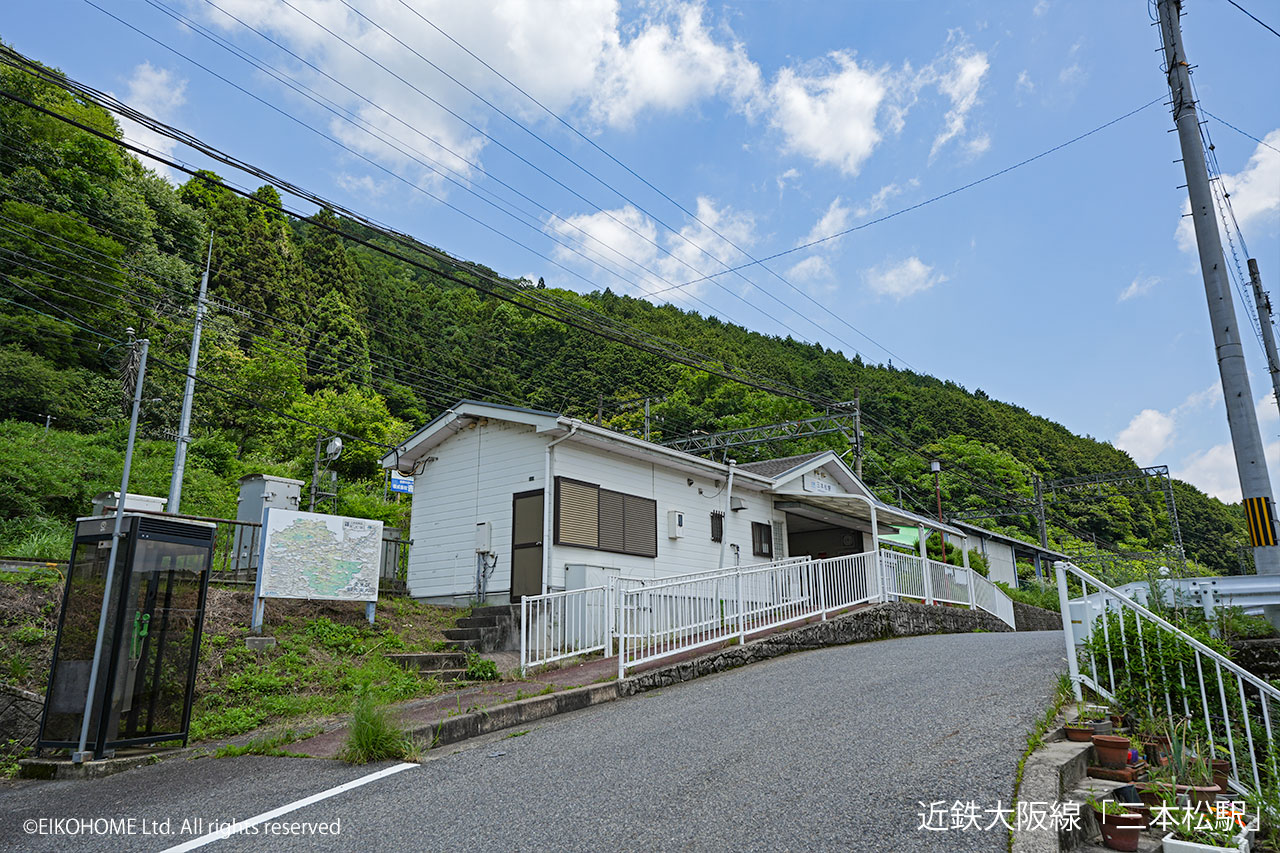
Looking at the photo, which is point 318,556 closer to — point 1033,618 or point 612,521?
point 612,521

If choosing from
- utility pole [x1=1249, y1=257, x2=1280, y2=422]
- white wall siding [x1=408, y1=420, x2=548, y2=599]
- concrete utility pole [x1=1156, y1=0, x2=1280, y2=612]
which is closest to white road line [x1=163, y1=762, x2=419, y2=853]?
white wall siding [x1=408, y1=420, x2=548, y2=599]

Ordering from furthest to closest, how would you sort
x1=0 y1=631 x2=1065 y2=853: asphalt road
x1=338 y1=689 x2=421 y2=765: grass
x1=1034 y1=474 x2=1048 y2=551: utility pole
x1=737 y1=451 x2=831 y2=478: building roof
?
x1=1034 y1=474 x2=1048 y2=551: utility pole
x1=737 y1=451 x2=831 y2=478: building roof
x1=338 y1=689 x2=421 y2=765: grass
x1=0 y1=631 x2=1065 y2=853: asphalt road

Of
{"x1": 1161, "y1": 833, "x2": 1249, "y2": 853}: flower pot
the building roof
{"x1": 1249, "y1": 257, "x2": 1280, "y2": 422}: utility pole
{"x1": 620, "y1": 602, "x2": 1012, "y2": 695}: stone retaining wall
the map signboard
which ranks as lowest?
{"x1": 1161, "y1": 833, "x2": 1249, "y2": 853}: flower pot

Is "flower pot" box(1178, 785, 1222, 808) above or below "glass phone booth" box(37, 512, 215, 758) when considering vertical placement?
below

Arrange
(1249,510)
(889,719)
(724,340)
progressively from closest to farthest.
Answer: (889,719), (1249,510), (724,340)

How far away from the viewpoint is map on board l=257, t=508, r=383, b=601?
32.3 feet

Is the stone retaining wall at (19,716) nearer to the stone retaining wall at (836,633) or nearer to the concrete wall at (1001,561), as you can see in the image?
the stone retaining wall at (836,633)

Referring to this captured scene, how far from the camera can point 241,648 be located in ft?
29.8

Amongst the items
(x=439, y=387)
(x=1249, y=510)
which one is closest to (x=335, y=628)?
(x=1249, y=510)

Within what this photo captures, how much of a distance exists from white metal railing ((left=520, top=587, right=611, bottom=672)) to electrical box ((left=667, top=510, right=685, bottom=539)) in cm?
449

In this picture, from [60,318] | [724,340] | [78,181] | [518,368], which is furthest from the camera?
[724,340]

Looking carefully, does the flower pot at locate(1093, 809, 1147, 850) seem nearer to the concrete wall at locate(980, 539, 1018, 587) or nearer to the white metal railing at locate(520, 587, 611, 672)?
the white metal railing at locate(520, 587, 611, 672)

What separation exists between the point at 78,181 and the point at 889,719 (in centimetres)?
3442

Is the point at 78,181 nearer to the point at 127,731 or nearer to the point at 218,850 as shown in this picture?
the point at 127,731
